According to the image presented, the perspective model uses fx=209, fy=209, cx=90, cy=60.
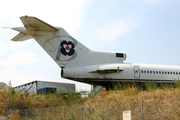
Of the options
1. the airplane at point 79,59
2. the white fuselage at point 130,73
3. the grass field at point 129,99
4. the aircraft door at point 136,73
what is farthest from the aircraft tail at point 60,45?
the aircraft door at point 136,73

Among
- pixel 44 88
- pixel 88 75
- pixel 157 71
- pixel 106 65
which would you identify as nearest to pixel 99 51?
pixel 106 65

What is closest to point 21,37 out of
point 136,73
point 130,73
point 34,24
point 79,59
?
point 34,24

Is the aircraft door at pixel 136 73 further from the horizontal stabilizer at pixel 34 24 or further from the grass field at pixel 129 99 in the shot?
the horizontal stabilizer at pixel 34 24

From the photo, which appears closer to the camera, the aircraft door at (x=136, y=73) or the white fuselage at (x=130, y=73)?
the white fuselage at (x=130, y=73)

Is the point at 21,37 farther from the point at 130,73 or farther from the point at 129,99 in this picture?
the point at 129,99

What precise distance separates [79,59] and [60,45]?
1803 millimetres

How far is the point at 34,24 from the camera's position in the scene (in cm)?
1451

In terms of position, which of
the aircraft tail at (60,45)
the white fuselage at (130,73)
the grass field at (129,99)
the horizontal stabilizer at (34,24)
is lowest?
the grass field at (129,99)

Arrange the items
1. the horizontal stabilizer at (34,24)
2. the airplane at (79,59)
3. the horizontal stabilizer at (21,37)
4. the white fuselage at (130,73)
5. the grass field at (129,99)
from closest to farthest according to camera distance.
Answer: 1. the grass field at (129,99)
2. the horizontal stabilizer at (34,24)
3. the airplane at (79,59)
4. the white fuselage at (130,73)
5. the horizontal stabilizer at (21,37)

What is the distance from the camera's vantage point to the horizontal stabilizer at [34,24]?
13502 millimetres

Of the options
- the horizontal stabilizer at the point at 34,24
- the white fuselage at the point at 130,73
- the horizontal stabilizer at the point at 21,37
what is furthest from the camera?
the horizontal stabilizer at the point at 21,37

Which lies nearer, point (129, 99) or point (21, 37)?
point (129, 99)

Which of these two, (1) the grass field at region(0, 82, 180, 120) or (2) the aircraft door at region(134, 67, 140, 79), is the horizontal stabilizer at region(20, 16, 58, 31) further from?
(2) the aircraft door at region(134, 67, 140, 79)

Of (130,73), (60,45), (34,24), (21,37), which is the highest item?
(34,24)
